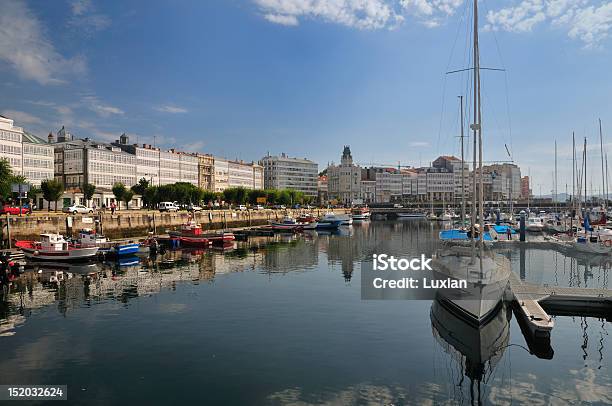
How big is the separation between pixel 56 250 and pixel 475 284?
133 ft

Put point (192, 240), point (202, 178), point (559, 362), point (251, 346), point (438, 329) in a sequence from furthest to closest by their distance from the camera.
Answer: point (202, 178)
point (192, 240)
point (438, 329)
point (251, 346)
point (559, 362)

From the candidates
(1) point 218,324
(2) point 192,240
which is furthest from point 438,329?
(2) point 192,240

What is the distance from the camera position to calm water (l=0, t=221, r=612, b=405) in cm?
1725

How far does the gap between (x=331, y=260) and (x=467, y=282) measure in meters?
31.2

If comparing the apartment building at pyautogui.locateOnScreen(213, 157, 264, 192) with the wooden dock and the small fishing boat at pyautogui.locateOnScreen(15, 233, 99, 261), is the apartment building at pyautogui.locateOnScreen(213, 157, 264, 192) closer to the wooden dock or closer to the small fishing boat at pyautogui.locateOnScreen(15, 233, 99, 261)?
the small fishing boat at pyautogui.locateOnScreen(15, 233, 99, 261)

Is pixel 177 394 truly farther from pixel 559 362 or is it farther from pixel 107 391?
pixel 559 362

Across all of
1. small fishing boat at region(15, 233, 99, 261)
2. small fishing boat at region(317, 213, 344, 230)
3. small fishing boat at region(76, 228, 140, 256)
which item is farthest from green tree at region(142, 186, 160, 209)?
small fishing boat at region(15, 233, 99, 261)

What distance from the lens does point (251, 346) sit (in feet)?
72.5

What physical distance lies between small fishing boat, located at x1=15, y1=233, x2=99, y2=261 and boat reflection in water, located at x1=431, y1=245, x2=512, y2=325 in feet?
118

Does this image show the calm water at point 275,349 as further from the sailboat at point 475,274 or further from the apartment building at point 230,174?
the apartment building at point 230,174

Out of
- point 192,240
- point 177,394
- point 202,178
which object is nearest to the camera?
point 177,394

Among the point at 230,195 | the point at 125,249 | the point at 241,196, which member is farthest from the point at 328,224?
the point at 125,249

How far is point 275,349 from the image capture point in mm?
21703

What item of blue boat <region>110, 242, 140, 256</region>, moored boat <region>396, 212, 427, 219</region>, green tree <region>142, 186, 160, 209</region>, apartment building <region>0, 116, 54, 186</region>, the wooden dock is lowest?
the wooden dock
